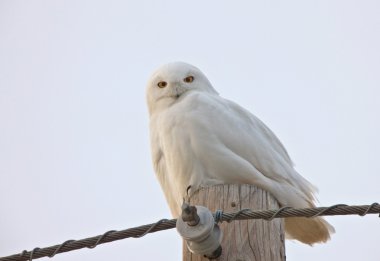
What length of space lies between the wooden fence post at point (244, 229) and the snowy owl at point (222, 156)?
44.6 inches

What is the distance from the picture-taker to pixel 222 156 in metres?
5.52

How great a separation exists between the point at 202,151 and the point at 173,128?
14.6 inches

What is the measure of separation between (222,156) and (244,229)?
172 centimetres

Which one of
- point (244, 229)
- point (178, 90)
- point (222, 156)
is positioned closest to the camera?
point (244, 229)

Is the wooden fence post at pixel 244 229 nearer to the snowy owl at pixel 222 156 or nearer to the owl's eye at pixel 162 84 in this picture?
the snowy owl at pixel 222 156

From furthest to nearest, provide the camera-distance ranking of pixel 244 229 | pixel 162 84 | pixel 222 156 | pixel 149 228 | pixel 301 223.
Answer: pixel 162 84 < pixel 222 156 < pixel 301 223 < pixel 244 229 < pixel 149 228

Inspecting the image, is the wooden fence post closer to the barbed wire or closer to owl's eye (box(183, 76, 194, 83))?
the barbed wire

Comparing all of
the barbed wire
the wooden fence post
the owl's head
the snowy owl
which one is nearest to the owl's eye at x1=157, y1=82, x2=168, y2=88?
the owl's head

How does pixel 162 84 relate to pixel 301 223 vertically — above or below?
above

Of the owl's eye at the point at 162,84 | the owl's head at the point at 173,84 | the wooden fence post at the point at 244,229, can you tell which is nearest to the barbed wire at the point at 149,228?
the wooden fence post at the point at 244,229

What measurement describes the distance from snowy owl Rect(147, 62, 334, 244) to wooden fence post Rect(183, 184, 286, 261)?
3.72 ft

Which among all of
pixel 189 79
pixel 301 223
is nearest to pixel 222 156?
pixel 301 223

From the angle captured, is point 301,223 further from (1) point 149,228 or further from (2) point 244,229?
(1) point 149,228

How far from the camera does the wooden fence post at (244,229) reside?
3.73 m
